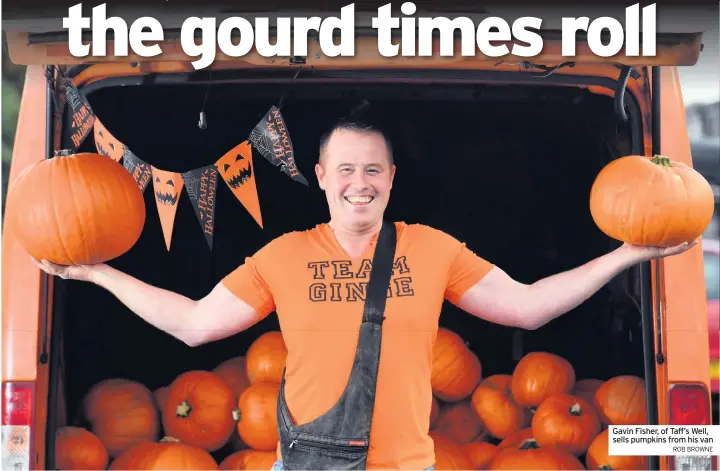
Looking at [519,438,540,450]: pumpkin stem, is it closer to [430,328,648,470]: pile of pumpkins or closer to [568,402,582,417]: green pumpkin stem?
[430,328,648,470]: pile of pumpkins

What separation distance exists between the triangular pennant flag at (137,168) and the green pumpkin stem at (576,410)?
187cm

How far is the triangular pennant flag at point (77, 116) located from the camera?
10.9 ft

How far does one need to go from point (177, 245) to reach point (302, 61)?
54.4 inches

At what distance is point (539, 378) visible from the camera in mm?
4008

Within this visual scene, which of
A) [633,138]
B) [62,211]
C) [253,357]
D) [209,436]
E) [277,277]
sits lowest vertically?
[209,436]

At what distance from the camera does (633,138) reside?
3.35m

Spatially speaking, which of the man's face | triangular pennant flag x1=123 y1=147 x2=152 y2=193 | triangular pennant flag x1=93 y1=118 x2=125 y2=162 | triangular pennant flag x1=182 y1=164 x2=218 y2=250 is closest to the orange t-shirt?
the man's face

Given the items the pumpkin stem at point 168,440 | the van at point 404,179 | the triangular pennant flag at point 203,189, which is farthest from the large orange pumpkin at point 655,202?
the pumpkin stem at point 168,440

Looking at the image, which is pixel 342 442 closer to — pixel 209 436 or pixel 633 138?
pixel 209 436

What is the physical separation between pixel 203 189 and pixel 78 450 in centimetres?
105

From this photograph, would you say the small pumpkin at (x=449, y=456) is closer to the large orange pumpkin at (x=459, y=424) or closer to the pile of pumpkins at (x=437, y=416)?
the pile of pumpkins at (x=437, y=416)

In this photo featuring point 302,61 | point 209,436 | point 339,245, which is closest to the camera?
point 302,61

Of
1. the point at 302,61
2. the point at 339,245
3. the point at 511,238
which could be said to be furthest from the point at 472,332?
the point at 302,61

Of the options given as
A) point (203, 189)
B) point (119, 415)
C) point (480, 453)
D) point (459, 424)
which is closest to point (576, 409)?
point (480, 453)
